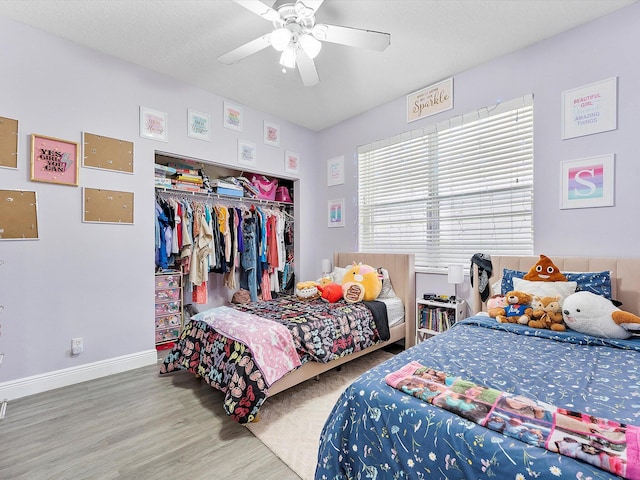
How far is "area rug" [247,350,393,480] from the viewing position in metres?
1.69

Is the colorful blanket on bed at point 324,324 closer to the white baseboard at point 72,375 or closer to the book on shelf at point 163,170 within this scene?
the white baseboard at point 72,375

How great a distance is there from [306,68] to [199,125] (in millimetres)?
1631

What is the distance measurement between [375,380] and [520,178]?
2.45 meters

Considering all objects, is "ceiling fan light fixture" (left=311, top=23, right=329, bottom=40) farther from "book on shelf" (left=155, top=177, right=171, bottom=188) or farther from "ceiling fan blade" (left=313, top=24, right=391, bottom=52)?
"book on shelf" (left=155, top=177, right=171, bottom=188)

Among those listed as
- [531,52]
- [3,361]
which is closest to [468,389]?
[531,52]

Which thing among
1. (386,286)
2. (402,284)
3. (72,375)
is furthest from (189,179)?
(402,284)

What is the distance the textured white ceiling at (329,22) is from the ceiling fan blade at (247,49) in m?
0.32

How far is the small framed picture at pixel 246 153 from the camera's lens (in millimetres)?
3734

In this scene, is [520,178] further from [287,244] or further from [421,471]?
[287,244]

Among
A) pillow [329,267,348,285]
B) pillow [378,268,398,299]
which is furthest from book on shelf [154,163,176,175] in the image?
pillow [378,268,398,299]

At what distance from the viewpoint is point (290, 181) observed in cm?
488

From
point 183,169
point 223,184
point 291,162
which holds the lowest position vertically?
point 223,184

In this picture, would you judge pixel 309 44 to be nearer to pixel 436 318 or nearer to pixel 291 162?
pixel 291 162

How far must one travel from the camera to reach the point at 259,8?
183 centimetres
